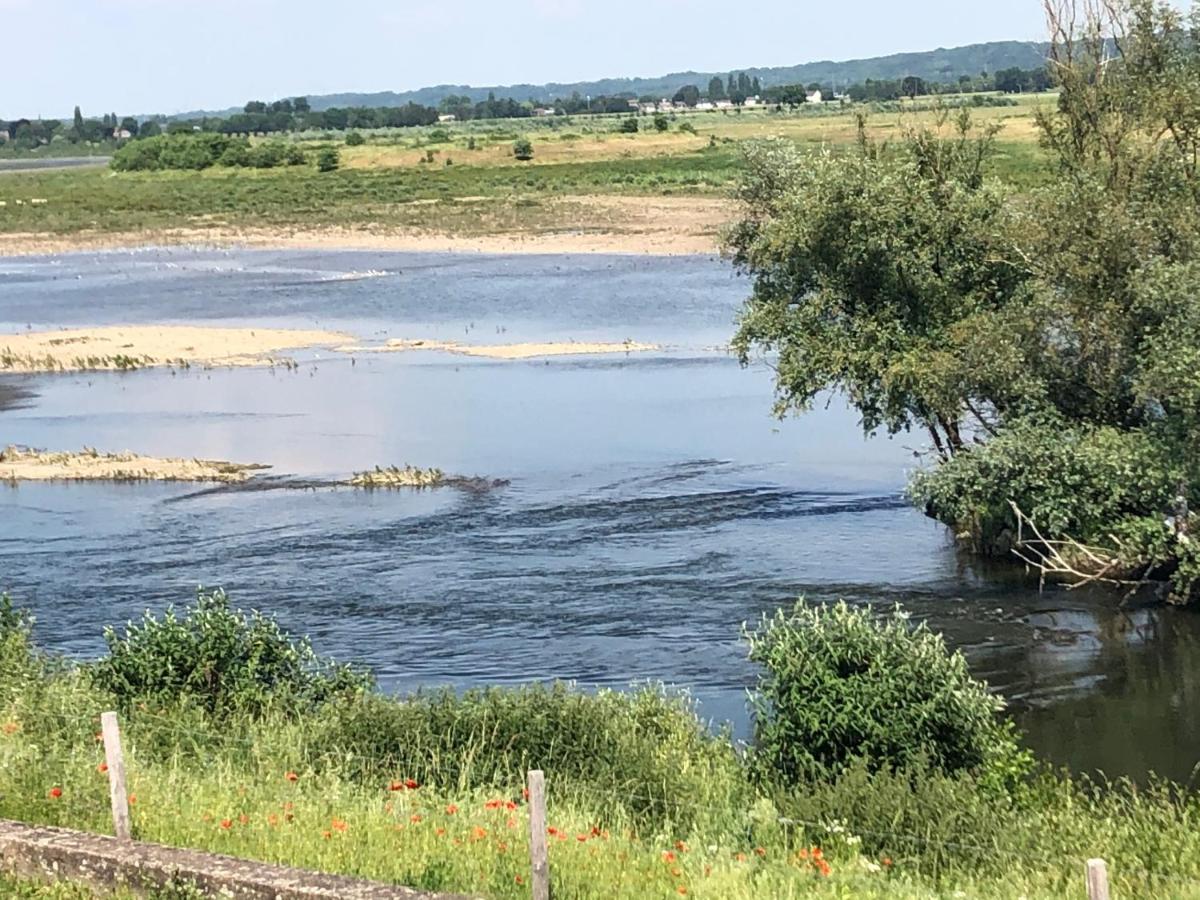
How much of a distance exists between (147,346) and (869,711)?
42021 mm

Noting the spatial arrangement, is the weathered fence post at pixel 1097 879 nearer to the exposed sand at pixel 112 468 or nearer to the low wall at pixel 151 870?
the low wall at pixel 151 870

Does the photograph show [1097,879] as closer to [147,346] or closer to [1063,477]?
[1063,477]

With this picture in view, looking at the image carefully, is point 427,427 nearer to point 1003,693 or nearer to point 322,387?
point 322,387

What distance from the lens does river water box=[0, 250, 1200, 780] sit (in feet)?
81.4

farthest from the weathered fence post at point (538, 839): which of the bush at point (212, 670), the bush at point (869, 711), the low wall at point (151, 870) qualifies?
the bush at point (212, 670)

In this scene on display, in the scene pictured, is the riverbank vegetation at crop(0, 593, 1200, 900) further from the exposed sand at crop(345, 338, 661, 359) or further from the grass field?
the grass field

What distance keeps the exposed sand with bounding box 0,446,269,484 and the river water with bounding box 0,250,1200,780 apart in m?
0.63

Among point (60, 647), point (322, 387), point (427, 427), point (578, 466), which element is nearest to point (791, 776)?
point (60, 647)

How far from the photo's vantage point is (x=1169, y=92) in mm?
28328

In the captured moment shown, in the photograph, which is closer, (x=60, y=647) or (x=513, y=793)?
(x=513, y=793)

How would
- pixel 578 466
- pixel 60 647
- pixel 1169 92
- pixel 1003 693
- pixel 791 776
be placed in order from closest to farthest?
1. pixel 791 776
2. pixel 1003 693
3. pixel 60 647
4. pixel 1169 92
5. pixel 578 466

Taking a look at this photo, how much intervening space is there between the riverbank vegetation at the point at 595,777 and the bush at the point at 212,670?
0.03 metres

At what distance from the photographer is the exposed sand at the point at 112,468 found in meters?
37.3

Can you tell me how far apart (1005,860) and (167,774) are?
6969mm
